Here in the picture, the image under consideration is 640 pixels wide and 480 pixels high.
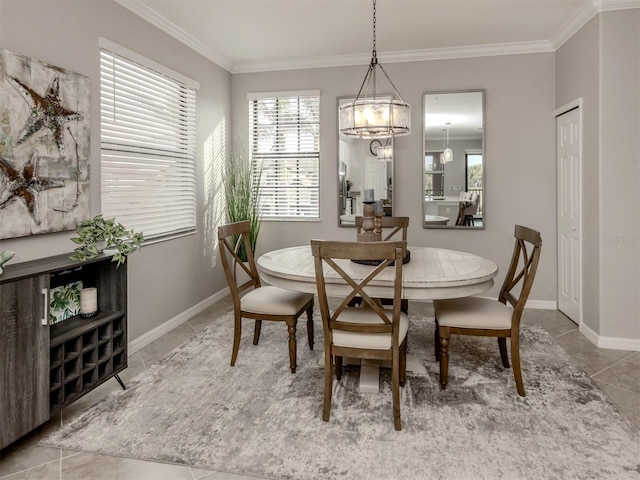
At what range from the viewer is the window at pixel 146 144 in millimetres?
3027

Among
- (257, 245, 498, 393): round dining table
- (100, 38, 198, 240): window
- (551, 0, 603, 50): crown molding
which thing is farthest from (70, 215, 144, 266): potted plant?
(551, 0, 603, 50): crown molding

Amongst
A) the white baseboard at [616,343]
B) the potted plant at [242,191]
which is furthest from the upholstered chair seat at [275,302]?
the white baseboard at [616,343]

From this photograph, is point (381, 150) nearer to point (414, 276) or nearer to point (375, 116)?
point (375, 116)

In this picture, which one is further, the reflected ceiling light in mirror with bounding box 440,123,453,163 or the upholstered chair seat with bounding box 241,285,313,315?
the reflected ceiling light in mirror with bounding box 440,123,453,163

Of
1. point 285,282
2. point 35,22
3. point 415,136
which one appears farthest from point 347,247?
point 415,136

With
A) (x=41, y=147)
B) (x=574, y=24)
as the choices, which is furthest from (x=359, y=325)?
(x=574, y=24)

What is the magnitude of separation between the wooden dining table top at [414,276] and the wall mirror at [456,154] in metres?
1.68

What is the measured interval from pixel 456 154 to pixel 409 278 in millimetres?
2556

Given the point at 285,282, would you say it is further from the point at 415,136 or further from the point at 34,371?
the point at 415,136

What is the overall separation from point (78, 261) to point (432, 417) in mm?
2071

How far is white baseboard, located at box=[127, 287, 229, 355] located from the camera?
330 cm

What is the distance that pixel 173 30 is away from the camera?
3.68 m

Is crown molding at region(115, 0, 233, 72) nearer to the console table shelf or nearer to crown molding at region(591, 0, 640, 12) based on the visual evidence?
the console table shelf

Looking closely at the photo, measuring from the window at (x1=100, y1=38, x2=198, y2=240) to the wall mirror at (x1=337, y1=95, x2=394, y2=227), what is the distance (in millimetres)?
1593
